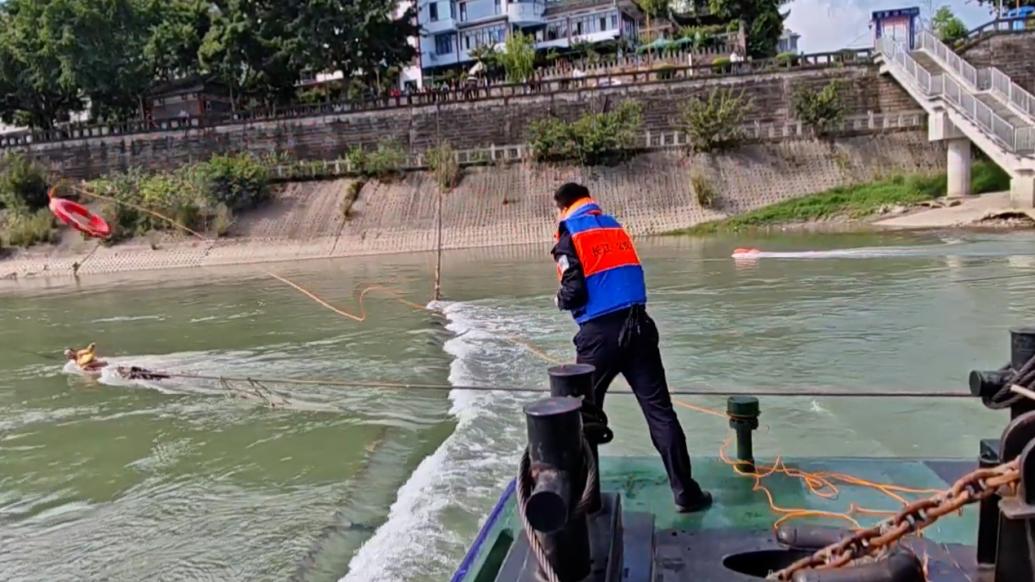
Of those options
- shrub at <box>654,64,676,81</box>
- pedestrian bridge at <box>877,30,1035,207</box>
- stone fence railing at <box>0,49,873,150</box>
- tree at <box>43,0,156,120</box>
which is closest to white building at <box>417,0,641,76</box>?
stone fence railing at <box>0,49,873,150</box>

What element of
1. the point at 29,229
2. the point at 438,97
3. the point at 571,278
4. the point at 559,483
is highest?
the point at 438,97

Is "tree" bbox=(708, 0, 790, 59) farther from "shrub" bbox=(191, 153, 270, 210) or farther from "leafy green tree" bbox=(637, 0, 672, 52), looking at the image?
"shrub" bbox=(191, 153, 270, 210)

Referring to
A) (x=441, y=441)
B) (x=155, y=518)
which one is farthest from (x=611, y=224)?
(x=155, y=518)

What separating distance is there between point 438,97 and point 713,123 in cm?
1362

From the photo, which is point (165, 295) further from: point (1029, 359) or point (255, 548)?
point (1029, 359)

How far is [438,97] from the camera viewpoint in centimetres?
3844

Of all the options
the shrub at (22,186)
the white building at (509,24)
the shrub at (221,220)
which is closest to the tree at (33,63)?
the shrub at (22,186)

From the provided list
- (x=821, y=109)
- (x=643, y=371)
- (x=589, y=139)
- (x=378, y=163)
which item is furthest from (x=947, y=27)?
(x=643, y=371)

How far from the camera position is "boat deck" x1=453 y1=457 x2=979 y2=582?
113 inches

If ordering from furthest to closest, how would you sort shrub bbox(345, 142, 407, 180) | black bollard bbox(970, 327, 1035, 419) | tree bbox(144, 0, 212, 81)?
tree bbox(144, 0, 212, 81)
shrub bbox(345, 142, 407, 180)
black bollard bbox(970, 327, 1035, 419)

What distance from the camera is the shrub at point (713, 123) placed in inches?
1282

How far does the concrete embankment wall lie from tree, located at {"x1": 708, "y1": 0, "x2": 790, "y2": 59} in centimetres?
1443

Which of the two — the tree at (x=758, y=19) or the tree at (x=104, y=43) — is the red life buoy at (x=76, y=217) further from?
the tree at (x=758, y=19)

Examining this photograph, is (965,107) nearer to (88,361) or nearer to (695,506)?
(88,361)
